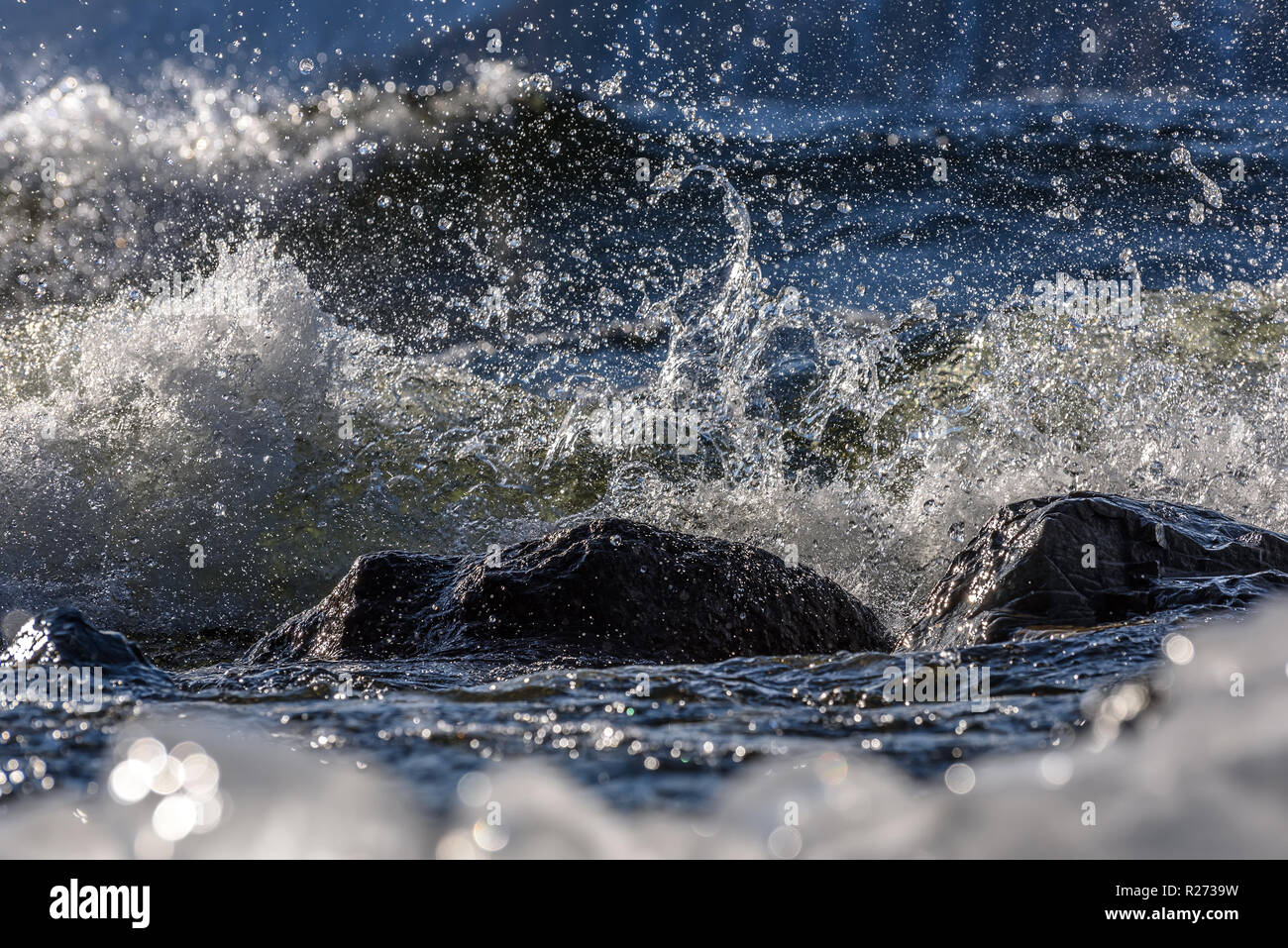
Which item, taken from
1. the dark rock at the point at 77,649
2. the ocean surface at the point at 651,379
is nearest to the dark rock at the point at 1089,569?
the ocean surface at the point at 651,379

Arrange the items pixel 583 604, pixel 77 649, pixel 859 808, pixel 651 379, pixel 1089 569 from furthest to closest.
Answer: pixel 651 379
pixel 583 604
pixel 1089 569
pixel 77 649
pixel 859 808

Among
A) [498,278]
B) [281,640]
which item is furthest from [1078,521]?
[498,278]

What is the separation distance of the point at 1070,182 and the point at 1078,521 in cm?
924

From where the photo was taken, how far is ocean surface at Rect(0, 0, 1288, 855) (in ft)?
4.50

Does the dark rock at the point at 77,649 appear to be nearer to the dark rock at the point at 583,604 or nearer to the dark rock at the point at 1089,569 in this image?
the dark rock at the point at 583,604

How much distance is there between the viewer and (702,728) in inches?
60.3

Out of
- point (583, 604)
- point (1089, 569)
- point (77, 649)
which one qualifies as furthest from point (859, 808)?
point (583, 604)

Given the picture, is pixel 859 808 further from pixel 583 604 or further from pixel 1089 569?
pixel 583 604

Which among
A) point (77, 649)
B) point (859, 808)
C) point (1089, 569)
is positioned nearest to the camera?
point (859, 808)

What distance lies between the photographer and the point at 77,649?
80.4 inches

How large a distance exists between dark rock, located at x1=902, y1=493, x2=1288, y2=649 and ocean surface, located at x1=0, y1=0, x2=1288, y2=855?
267mm

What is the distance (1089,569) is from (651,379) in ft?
14.6
